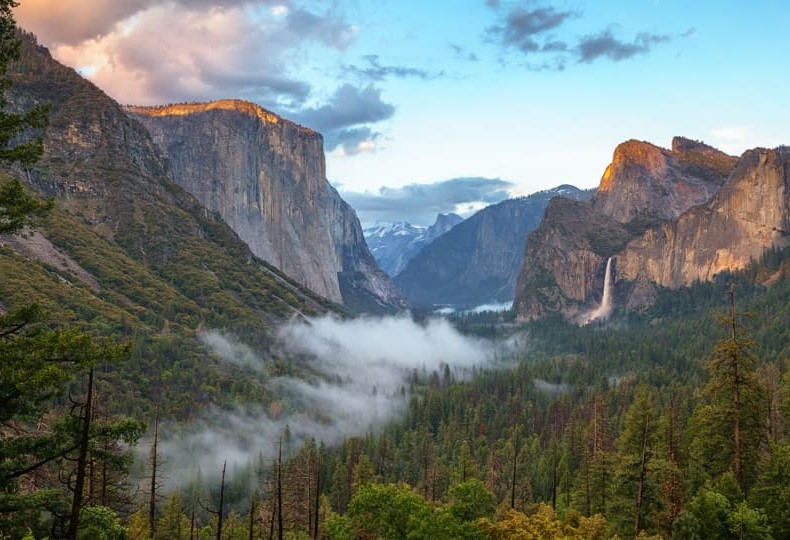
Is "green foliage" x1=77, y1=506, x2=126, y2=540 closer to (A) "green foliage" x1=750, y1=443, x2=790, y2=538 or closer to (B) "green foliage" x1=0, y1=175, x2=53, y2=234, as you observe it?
(B) "green foliage" x1=0, y1=175, x2=53, y2=234

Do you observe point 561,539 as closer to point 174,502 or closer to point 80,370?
point 80,370

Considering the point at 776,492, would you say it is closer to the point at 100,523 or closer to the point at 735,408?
the point at 735,408

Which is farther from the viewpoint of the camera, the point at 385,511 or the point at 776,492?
the point at 385,511

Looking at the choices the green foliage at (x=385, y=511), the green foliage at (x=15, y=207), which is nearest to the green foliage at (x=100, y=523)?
the green foliage at (x=15, y=207)

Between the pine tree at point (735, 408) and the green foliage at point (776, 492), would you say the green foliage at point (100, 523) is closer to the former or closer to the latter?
the pine tree at point (735, 408)

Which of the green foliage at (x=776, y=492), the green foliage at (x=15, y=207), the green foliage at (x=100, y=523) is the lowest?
the green foliage at (x=776, y=492)

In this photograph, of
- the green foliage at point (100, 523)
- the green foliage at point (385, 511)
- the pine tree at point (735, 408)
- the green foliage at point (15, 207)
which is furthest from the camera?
the green foliage at point (385, 511)

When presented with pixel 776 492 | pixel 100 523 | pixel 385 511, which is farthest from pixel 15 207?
pixel 776 492

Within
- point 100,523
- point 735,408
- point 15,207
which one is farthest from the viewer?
point 735,408

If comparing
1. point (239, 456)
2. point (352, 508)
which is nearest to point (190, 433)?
point (239, 456)

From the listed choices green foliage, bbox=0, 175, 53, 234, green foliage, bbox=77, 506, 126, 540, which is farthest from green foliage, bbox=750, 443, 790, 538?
green foliage, bbox=0, 175, 53, 234

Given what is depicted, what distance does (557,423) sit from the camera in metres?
174

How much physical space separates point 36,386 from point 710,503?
138ft

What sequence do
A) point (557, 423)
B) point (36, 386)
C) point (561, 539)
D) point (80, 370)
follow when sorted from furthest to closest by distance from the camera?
point (557, 423) < point (561, 539) < point (80, 370) < point (36, 386)
